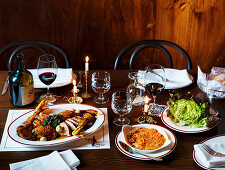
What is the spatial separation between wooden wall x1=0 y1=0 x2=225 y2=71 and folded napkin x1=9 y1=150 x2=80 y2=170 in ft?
7.14

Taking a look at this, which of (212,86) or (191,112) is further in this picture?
(212,86)

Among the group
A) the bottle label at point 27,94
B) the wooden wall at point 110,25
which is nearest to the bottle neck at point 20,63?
the bottle label at point 27,94

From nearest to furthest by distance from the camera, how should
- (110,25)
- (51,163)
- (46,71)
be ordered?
(51,163) < (46,71) < (110,25)

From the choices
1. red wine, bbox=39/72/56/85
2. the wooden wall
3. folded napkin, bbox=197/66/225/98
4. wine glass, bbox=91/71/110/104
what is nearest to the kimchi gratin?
wine glass, bbox=91/71/110/104

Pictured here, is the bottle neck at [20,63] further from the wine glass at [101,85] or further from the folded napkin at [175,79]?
the folded napkin at [175,79]

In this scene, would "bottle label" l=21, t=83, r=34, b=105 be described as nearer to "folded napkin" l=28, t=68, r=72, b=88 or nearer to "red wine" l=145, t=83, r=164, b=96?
"folded napkin" l=28, t=68, r=72, b=88

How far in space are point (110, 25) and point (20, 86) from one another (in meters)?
1.86

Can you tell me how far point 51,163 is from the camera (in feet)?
3.63

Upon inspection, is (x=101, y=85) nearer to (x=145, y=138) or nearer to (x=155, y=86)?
(x=155, y=86)

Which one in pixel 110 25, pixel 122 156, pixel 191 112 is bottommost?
pixel 122 156

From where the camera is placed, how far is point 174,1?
3.13 meters

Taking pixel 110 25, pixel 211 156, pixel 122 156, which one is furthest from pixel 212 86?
pixel 110 25

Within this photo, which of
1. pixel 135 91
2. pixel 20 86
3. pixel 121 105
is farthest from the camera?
pixel 135 91

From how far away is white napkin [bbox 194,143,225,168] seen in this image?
3.60 ft
